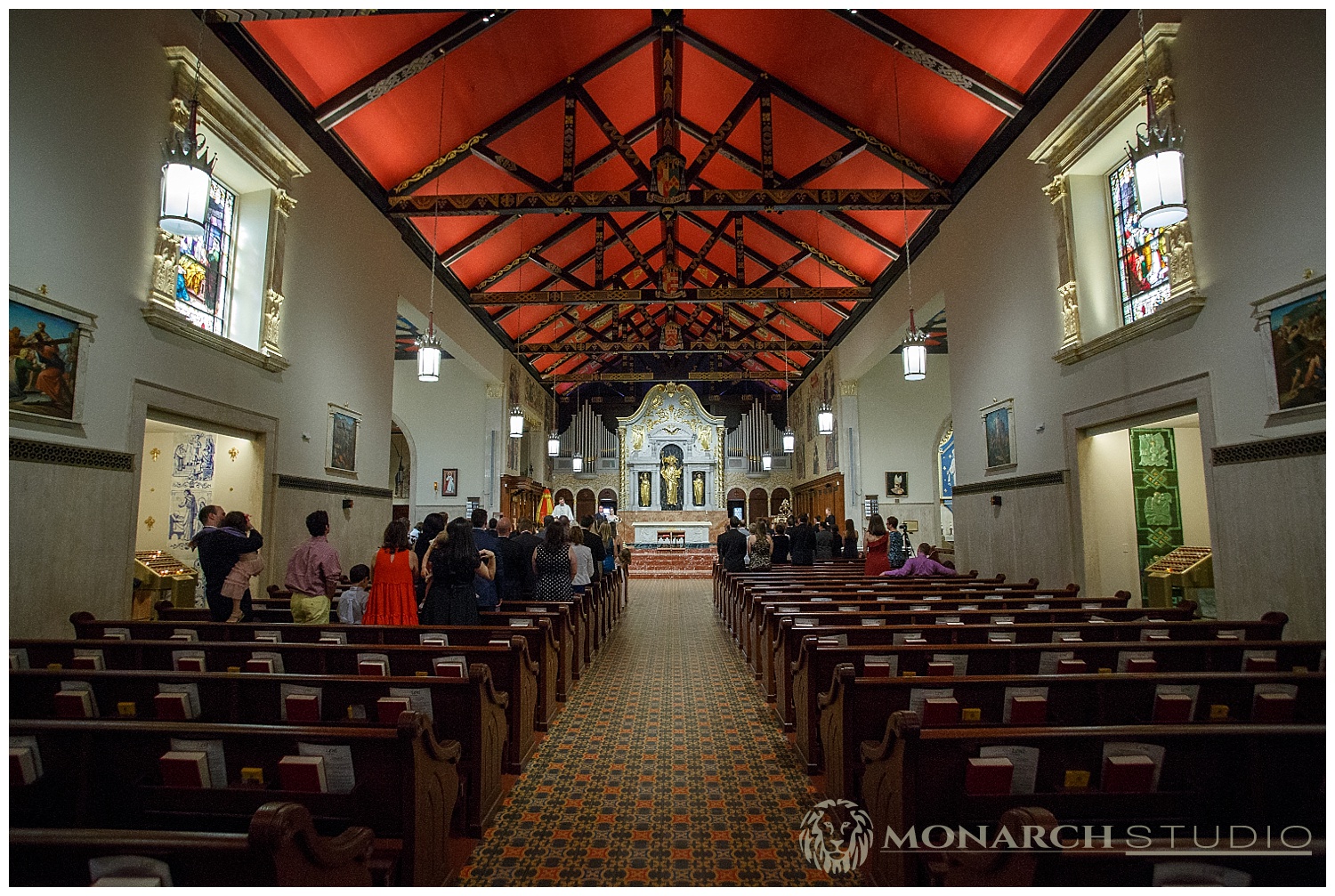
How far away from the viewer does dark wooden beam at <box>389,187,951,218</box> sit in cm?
792

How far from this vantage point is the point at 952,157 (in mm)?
7898

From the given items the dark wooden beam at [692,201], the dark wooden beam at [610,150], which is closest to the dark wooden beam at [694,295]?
the dark wooden beam at [610,150]

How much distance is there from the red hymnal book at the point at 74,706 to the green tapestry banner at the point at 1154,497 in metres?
8.28

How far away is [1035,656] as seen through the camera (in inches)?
124

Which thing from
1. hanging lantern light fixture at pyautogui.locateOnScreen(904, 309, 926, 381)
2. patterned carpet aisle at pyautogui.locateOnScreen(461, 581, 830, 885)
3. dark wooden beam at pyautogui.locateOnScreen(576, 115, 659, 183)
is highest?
dark wooden beam at pyautogui.locateOnScreen(576, 115, 659, 183)

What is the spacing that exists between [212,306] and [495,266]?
6.28 metres

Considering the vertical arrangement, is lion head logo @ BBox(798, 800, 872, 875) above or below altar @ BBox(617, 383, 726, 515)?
below

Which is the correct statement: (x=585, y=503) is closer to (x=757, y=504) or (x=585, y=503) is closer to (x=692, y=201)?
(x=757, y=504)

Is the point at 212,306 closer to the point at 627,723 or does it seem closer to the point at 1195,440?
the point at 627,723

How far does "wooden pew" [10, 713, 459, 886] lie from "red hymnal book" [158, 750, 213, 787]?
0.10ft

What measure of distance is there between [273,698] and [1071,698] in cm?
347

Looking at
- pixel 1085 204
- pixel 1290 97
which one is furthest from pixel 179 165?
pixel 1085 204

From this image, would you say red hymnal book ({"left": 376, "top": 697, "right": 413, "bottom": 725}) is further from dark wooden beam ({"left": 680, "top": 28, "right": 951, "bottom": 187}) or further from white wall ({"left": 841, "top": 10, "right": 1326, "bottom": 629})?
dark wooden beam ({"left": 680, "top": 28, "right": 951, "bottom": 187})

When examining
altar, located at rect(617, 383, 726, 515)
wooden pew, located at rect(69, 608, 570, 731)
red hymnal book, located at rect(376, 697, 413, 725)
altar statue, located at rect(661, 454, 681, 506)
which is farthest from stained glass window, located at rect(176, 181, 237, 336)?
altar statue, located at rect(661, 454, 681, 506)
